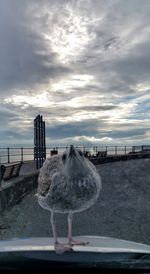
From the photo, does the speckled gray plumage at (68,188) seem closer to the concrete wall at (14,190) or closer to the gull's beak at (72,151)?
the gull's beak at (72,151)

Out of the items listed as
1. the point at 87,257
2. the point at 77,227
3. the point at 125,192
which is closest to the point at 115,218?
the point at 77,227

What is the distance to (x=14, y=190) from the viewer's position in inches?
490

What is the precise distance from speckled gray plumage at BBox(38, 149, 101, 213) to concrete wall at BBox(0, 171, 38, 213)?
7.18m

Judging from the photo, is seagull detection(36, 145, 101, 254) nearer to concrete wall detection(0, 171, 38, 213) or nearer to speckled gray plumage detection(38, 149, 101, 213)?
speckled gray plumage detection(38, 149, 101, 213)

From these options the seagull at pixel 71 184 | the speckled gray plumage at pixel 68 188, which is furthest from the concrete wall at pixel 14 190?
the seagull at pixel 71 184

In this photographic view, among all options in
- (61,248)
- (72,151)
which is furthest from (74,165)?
(61,248)

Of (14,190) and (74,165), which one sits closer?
(74,165)

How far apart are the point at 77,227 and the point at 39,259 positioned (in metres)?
7.15

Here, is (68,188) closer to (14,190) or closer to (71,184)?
(71,184)

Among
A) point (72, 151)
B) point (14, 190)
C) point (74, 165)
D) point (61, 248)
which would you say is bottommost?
point (14, 190)

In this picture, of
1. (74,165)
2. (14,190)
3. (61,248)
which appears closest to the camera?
(61,248)

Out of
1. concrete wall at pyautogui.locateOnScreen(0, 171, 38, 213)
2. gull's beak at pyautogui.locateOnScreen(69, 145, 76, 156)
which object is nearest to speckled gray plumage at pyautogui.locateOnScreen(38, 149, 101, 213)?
gull's beak at pyautogui.locateOnScreen(69, 145, 76, 156)

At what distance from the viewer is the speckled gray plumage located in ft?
11.3

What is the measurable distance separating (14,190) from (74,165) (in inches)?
368
